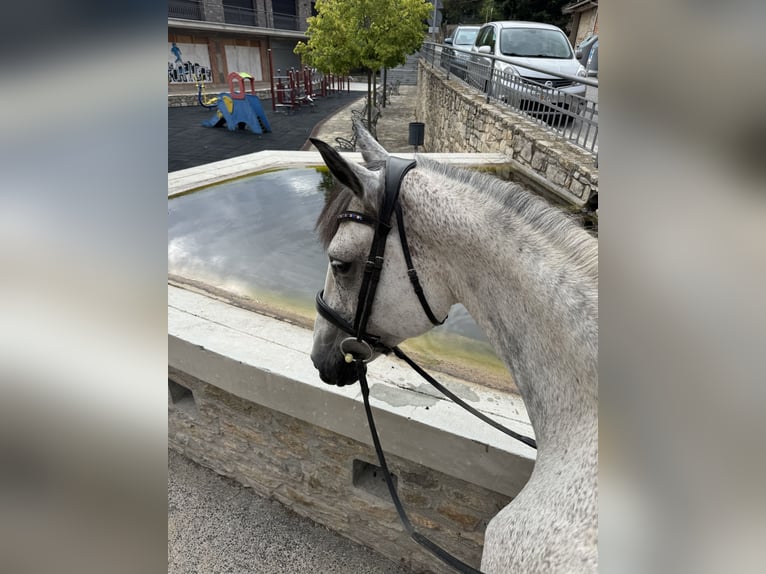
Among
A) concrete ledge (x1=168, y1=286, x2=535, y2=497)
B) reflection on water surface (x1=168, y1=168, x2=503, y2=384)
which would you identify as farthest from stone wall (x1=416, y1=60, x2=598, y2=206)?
concrete ledge (x1=168, y1=286, x2=535, y2=497)

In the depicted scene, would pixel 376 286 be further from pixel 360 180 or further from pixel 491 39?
pixel 491 39

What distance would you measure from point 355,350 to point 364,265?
396 millimetres

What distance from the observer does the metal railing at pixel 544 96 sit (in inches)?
210

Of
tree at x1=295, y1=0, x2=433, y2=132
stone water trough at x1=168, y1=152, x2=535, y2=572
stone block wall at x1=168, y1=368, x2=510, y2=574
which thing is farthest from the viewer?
tree at x1=295, y1=0, x2=433, y2=132

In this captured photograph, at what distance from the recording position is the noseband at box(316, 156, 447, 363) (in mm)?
1551

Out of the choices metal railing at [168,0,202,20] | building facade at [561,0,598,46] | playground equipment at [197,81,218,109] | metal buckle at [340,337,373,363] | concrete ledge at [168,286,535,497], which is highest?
metal railing at [168,0,202,20]

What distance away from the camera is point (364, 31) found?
11500mm

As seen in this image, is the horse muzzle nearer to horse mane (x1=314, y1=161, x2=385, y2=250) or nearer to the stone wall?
horse mane (x1=314, y1=161, x2=385, y2=250)

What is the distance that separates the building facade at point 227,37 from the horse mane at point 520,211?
2633 cm
